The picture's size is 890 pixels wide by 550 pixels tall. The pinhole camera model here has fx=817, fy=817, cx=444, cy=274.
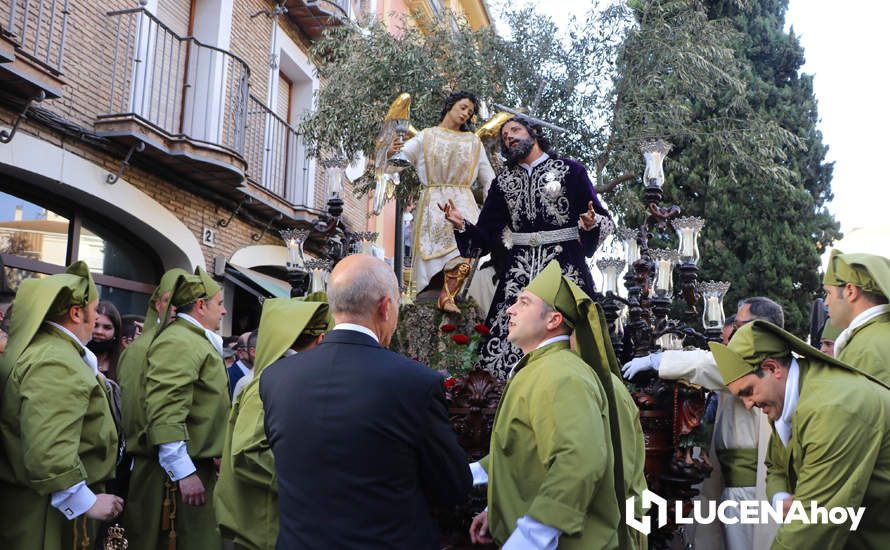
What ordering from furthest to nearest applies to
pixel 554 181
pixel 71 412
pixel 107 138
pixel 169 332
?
1. pixel 107 138
2. pixel 554 181
3. pixel 169 332
4. pixel 71 412

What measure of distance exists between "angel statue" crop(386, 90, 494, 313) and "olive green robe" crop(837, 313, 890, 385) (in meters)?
3.10

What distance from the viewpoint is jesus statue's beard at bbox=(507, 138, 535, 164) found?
18.3 feet

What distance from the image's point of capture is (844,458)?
2760 mm

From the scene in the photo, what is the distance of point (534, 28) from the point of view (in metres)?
12.0

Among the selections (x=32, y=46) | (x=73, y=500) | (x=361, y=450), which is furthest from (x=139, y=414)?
(x=32, y=46)

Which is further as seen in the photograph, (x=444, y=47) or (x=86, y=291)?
(x=444, y=47)

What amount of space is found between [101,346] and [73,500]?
6.16 feet

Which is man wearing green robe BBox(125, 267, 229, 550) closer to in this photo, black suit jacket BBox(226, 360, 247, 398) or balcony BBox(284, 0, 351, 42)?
black suit jacket BBox(226, 360, 247, 398)

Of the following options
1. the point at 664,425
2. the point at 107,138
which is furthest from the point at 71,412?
the point at 107,138

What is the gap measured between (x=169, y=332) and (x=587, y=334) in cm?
239

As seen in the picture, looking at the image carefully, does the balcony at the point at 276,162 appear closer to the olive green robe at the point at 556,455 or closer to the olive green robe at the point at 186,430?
the olive green robe at the point at 186,430

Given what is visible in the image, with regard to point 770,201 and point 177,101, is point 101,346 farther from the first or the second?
point 770,201

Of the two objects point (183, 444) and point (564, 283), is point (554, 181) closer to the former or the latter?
point (564, 283)

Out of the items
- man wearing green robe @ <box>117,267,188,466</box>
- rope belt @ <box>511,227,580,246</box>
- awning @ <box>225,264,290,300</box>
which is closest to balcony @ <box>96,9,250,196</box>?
awning @ <box>225,264,290,300</box>
